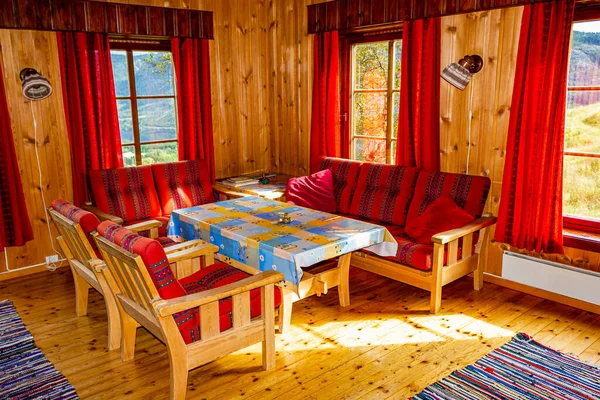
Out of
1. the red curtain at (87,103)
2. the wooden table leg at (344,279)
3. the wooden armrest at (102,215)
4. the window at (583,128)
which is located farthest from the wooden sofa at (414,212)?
the red curtain at (87,103)

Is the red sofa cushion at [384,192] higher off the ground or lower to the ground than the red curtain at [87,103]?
lower

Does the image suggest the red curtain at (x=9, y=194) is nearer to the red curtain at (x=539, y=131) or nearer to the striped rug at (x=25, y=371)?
the striped rug at (x=25, y=371)

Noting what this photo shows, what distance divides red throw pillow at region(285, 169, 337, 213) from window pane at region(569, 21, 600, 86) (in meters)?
2.02

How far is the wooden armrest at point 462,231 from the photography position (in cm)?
336

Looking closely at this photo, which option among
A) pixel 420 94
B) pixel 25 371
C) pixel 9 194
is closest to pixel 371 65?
pixel 420 94

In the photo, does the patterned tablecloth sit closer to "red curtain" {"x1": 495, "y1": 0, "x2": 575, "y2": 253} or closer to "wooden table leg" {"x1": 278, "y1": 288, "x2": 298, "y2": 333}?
"wooden table leg" {"x1": 278, "y1": 288, "x2": 298, "y2": 333}

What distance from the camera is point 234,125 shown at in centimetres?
536

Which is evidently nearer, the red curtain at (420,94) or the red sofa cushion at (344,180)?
the red curtain at (420,94)

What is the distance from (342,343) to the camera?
3113 millimetres

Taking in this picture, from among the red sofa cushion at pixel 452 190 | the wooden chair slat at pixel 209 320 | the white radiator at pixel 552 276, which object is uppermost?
the red sofa cushion at pixel 452 190

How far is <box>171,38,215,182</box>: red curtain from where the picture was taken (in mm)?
4801

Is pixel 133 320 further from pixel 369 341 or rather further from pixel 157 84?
pixel 157 84

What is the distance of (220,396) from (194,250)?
0.88 m

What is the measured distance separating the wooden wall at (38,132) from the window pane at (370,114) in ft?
8.53
